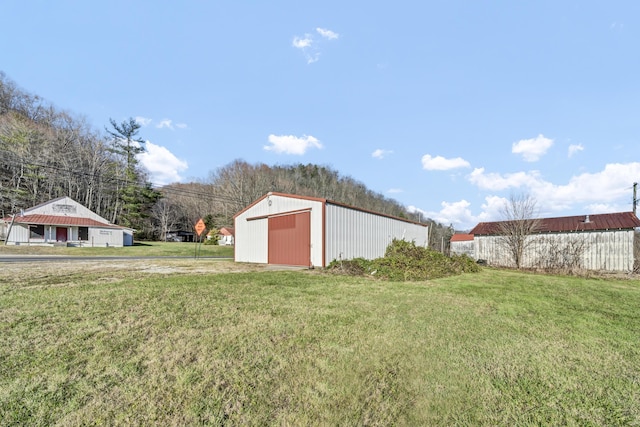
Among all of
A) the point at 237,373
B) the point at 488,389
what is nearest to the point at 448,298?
the point at 488,389

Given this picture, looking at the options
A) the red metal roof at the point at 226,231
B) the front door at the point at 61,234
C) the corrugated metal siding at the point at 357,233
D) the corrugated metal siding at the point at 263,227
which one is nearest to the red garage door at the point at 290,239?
the corrugated metal siding at the point at 263,227

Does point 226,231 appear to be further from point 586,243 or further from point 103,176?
point 586,243

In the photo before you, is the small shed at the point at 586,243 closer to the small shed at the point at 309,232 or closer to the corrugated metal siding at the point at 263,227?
the small shed at the point at 309,232

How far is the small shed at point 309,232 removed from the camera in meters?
12.4

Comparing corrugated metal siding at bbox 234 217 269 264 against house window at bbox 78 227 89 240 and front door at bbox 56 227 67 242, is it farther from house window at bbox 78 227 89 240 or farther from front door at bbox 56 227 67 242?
front door at bbox 56 227 67 242

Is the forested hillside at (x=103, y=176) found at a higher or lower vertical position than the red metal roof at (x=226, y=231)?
higher

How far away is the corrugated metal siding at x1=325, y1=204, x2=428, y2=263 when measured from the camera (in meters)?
12.5

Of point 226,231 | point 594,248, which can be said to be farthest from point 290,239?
point 226,231

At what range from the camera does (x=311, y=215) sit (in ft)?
41.9

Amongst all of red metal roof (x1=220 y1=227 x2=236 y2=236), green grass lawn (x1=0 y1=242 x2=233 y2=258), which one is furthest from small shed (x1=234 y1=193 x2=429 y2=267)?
red metal roof (x1=220 y1=227 x2=236 y2=236)

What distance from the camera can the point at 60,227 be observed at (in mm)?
30047

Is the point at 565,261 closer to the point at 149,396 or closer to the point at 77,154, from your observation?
the point at 149,396

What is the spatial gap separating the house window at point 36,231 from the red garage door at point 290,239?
29378 mm

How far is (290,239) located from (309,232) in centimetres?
147
